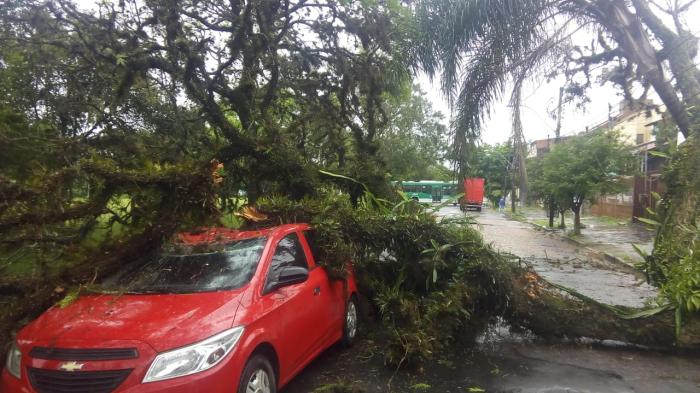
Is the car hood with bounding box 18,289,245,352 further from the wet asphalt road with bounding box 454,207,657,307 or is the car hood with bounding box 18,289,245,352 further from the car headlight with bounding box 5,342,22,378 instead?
the wet asphalt road with bounding box 454,207,657,307

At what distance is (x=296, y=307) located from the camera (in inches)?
169

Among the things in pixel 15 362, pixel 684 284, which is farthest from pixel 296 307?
pixel 684 284

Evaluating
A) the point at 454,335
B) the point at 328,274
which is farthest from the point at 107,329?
the point at 454,335

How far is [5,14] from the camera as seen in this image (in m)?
9.59

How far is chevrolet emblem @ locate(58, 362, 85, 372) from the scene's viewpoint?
3.09 meters

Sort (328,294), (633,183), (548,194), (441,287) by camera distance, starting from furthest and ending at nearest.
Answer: (633,183) < (548,194) < (441,287) < (328,294)

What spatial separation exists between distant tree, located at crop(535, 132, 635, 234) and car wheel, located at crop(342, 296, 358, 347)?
1651 centimetres

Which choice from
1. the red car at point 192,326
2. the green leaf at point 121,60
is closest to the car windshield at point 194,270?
the red car at point 192,326

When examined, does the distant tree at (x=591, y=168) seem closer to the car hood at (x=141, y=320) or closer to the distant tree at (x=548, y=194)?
the distant tree at (x=548, y=194)

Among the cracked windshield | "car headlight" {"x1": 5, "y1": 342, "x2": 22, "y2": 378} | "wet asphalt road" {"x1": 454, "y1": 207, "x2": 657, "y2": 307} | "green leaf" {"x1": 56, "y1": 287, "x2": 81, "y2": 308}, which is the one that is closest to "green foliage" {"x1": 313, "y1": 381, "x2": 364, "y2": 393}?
the cracked windshield

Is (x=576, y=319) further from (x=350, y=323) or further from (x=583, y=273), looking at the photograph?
(x=583, y=273)

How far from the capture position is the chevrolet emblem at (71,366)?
3088 mm

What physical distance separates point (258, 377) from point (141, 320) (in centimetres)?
88

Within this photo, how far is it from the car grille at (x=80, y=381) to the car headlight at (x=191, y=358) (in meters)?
0.17
